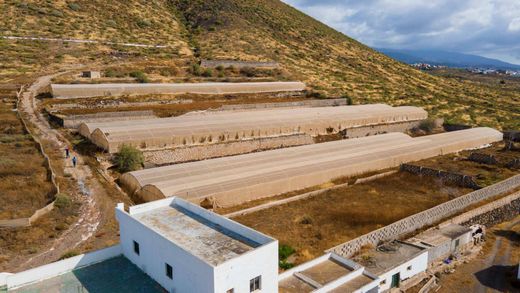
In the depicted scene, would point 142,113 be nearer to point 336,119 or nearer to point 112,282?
point 336,119

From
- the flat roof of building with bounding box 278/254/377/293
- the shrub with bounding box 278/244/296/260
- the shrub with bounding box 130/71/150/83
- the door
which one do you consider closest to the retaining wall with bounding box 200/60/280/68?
the shrub with bounding box 130/71/150/83

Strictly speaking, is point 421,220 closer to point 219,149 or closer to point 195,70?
point 219,149

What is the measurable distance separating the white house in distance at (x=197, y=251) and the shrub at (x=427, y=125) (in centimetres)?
5025

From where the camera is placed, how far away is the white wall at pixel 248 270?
1274 centimetres

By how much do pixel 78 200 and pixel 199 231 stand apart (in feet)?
46.5

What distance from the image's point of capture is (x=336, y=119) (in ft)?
172

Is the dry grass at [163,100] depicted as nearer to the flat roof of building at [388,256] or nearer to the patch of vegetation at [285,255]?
the patch of vegetation at [285,255]

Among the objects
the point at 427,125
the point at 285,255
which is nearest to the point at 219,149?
the point at 285,255

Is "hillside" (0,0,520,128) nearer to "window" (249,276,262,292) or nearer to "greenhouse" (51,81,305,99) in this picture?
"greenhouse" (51,81,305,99)

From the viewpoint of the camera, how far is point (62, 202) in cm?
2503

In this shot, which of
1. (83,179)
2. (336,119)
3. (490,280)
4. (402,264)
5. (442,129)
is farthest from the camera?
(442,129)

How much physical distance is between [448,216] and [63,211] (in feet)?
85.5

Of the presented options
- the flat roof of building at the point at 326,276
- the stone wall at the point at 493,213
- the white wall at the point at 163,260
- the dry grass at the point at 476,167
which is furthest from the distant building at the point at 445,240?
the white wall at the point at 163,260

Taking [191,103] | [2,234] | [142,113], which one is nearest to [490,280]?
[2,234]
